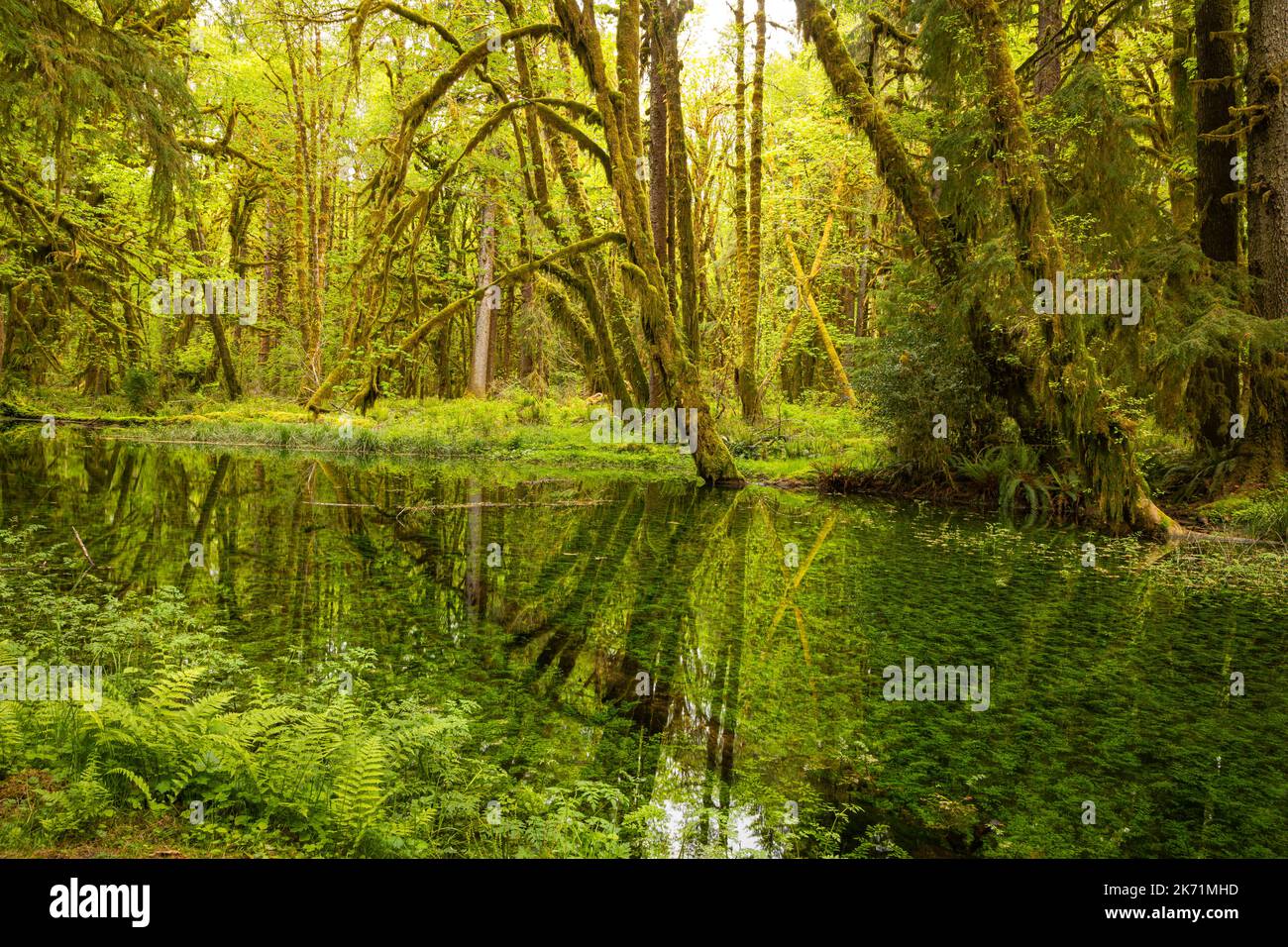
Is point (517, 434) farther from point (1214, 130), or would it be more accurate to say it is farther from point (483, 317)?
point (1214, 130)

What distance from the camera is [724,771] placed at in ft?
11.9

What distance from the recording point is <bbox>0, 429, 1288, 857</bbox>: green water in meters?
3.39

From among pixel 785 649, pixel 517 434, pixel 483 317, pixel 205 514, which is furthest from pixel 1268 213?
pixel 483 317

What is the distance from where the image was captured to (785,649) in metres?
5.52

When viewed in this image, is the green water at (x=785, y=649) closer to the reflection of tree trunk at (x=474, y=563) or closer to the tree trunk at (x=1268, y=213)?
the reflection of tree trunk at (x=474, y=563)

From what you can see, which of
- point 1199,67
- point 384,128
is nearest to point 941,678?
point 1199,67

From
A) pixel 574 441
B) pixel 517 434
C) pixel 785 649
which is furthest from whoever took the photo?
pixel 517 434

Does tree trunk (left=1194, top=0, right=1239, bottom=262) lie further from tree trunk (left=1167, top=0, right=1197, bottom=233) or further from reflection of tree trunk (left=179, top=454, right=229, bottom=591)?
reflection of tree trunk (left=179, top=454, right=229, bottom=591)

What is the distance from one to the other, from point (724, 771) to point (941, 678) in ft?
6.42

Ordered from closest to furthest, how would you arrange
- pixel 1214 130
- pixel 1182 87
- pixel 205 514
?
pixel 205 514 → pixel 1214 130 → pixel 1182 87

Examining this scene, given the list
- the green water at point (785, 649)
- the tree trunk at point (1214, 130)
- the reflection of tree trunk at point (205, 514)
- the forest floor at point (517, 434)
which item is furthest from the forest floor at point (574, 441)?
the reflection of tree trunk at point (205, 514)
